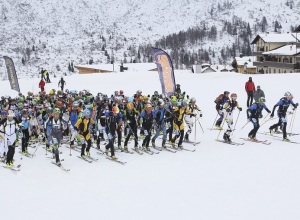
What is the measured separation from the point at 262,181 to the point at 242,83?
23.2m

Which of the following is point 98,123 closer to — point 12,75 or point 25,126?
point 25,126

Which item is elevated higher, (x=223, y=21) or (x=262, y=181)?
(x=223, y=21)

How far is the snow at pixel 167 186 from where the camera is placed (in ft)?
28.6

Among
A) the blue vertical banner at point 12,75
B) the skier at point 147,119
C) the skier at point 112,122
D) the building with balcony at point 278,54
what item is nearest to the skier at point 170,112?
the skier at point 147,119

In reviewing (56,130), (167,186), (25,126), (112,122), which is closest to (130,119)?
(112,122)

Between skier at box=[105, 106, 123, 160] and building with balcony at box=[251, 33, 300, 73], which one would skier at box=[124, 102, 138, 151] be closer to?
skier at box=[105, 106, 123, 160]

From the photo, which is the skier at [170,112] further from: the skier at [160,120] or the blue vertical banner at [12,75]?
the blue vertical banner at [12,75]

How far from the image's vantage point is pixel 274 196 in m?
9.47

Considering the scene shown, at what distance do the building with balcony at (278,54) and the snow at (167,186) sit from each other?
138 ft

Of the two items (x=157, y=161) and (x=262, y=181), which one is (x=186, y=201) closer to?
(x=262, y=181)

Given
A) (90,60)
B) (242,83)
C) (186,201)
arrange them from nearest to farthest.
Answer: (186,201) → (242,83) → (90,60)

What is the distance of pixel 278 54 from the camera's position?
59375 millimetres

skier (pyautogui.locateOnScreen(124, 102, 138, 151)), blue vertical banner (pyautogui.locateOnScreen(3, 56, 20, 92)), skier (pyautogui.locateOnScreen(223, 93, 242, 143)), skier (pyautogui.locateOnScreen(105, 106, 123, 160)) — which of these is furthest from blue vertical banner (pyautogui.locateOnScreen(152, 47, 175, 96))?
blue vertical banner (pyautogui.locateOnScreen(3, 56, 20, 92))

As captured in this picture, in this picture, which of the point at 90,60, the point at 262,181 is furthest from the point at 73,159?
the point at 90,60
